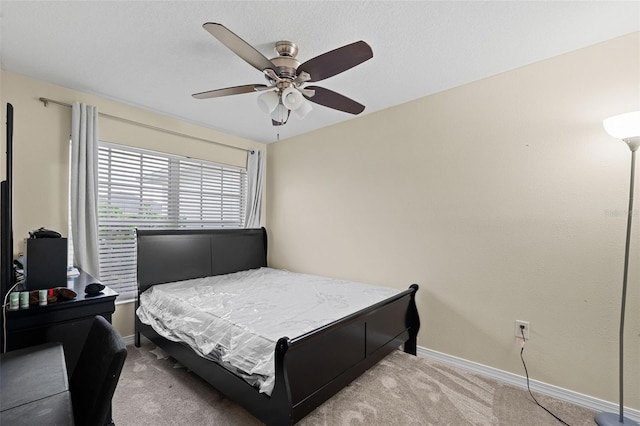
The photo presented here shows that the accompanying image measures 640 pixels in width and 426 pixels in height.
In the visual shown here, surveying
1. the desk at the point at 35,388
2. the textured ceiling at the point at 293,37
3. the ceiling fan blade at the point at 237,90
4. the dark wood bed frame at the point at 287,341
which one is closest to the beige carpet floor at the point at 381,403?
the dark wood bed frame at the point at 287,341

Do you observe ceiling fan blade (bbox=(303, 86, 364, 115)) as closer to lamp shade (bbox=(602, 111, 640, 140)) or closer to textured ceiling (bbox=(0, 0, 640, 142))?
textured ceiling (bbox=(0, 0, 640, 142))

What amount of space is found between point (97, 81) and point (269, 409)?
9.75ft

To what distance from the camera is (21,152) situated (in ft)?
7.95

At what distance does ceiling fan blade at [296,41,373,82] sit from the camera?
58.0 inches

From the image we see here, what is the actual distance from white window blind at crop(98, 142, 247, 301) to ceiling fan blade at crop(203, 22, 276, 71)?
220 centimetres

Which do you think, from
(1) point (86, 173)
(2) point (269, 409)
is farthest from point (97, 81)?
(2) point (269, 409)

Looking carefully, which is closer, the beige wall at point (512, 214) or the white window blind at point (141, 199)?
the beige wall at point (512, 214)

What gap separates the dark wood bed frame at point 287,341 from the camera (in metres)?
1.59

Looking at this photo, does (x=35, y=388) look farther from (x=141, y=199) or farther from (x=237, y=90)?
(x=141, y=199)

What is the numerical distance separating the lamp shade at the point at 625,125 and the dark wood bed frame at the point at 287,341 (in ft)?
5.92

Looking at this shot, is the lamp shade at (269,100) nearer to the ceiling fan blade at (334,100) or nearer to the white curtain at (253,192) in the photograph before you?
the ceiling fan blade at (334,100)

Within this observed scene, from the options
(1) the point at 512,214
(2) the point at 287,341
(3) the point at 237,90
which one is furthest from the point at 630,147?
(3) the point at 237,90

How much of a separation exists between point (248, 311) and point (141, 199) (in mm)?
1942

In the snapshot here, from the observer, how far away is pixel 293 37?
1.87 meters
